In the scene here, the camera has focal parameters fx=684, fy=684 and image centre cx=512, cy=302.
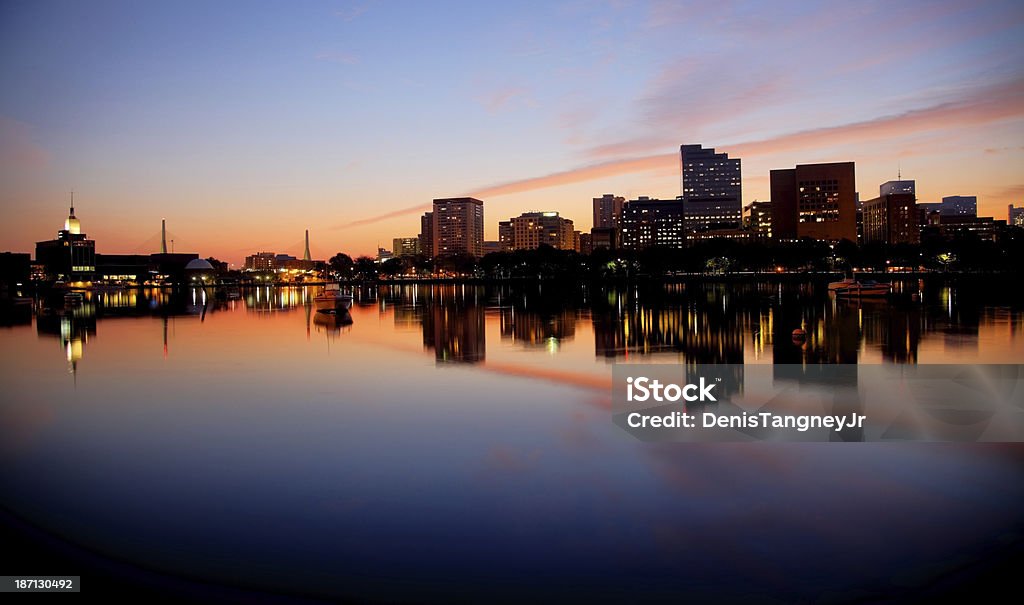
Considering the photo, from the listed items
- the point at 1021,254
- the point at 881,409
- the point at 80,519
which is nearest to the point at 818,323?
the point at 881,409

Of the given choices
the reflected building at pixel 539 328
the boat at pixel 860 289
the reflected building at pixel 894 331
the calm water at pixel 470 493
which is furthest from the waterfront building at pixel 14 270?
the reflected building at pixel 894 331

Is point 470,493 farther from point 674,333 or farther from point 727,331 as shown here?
point 727,331

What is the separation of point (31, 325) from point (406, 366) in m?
41.0

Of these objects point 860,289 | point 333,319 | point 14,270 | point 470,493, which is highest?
point 14,270

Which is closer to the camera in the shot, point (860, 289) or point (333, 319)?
point (333, 319)

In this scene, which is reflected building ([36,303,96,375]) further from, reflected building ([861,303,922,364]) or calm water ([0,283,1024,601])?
reflected building ([861,303,922,364])

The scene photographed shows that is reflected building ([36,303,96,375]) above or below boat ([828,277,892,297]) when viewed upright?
below

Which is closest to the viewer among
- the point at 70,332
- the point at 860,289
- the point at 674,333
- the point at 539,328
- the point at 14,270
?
the point at 674,333

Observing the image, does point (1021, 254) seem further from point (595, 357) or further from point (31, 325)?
point (31, 325)

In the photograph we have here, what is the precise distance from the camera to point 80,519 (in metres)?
10.2

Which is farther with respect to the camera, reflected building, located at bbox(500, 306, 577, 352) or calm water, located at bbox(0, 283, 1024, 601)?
reflected building, located at bbox(500, 306, 577, 352)

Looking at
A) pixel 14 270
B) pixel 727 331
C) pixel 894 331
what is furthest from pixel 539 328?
pixel 14 270

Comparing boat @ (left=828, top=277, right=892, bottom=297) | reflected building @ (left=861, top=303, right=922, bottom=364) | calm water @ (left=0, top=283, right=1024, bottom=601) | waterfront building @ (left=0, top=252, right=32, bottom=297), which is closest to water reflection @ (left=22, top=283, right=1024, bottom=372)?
reflected building @ (left=861, top=303, right=922, bottom=364)

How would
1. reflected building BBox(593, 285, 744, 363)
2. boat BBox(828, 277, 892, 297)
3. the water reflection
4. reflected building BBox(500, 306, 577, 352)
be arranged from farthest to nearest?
boat BBox(828, 277, 892, 297), reflected building BBox(500, 306, 577, 352), reflected building BBox(593, 285, 744, 363), the water reflection
